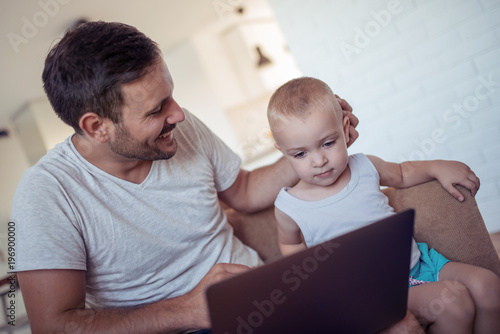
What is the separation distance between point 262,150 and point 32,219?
485 centimetres

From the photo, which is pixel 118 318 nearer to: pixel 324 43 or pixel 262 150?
pixel 324 43

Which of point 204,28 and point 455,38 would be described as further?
point 204,28

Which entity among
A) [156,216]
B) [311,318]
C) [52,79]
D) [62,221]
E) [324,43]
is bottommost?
[311,318]

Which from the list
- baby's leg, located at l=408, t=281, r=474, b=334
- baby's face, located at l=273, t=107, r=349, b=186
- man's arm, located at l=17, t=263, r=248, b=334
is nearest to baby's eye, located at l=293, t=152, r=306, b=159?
baby's face, located at l=273, t=107, r=349, b=186

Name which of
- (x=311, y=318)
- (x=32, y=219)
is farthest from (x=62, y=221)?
(x=311, y=318)

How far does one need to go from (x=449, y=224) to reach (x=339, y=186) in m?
A: 0.33

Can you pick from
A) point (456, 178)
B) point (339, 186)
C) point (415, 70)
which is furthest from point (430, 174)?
point (415, 70)

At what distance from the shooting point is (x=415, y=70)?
2283mm

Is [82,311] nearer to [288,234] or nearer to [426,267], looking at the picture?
[288,234]

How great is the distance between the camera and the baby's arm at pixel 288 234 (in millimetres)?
1236

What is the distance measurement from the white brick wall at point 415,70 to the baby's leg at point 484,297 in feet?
4.64

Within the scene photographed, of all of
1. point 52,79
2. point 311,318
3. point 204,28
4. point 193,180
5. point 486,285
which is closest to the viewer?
point 311,318

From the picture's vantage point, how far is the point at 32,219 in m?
0.97

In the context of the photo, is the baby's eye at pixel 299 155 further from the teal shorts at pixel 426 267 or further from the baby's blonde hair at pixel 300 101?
the teal shorts at pixel 426 267
